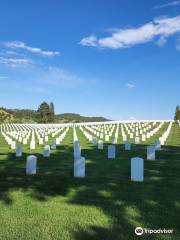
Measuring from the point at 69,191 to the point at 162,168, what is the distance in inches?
182

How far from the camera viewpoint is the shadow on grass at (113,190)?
6.81 meters

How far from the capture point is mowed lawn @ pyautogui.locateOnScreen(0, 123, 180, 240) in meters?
6.61

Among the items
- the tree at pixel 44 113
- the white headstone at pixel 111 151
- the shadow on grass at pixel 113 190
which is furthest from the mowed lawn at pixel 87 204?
the tree at pixel 44 113

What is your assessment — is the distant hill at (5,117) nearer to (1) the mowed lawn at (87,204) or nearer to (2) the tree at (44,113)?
(2) the tree at (44,113)

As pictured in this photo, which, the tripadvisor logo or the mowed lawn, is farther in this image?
the mowed lawn

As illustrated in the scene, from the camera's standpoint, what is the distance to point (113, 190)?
9.38m

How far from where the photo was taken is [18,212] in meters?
7.73

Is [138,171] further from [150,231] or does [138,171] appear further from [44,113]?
[44,113]

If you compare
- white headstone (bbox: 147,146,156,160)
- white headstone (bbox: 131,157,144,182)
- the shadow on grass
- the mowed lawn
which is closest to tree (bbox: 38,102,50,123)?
the shadow on grass

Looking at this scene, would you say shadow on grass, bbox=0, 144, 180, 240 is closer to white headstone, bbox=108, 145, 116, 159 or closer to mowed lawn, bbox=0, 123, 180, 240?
mowed lawn, bbox=0, 123, 180, 240

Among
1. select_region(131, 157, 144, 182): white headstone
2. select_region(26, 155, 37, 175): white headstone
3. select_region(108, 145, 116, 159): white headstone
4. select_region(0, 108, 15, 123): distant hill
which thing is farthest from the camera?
select_region(0, 108, 15, 123): distant hill

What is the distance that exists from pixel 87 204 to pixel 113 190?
139 centimetres

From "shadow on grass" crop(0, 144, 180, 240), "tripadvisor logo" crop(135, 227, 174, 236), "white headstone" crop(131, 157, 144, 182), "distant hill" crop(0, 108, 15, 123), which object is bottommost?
"tripadvisor logo" crop(135, 227, 174, 236)

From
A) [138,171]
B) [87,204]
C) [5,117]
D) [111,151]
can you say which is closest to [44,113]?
[5,117]
